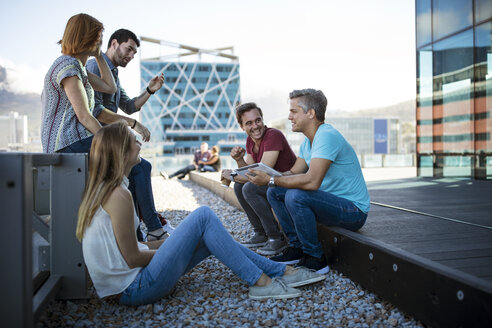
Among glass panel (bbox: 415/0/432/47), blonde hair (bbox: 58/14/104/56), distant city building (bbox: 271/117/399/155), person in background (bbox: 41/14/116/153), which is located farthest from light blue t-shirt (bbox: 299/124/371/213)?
distant city building (bbox: 271/117/399/155)

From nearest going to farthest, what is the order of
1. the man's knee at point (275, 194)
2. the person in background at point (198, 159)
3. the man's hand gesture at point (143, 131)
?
the man's knee at point (275, 194)
the man's hand gesture at point (143, 131)
the person in background at point (198, 159)

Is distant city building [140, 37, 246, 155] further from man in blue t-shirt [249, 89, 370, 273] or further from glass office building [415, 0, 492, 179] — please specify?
man in blue t-shirt [249, 89, 370, 273]

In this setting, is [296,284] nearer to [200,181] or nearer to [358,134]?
[200,181]

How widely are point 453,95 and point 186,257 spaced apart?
943 centimetres

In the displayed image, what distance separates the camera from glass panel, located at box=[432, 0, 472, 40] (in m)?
9.13

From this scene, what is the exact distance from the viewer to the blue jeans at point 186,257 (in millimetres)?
2291

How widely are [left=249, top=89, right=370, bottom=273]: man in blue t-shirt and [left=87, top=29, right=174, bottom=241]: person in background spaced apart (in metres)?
0.92

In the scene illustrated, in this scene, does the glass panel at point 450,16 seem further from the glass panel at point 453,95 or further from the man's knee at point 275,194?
the man's knee at point 275,194

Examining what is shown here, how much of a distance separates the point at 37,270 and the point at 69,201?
0.50 metres

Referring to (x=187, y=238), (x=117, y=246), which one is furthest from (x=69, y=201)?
(x=187, y=238)

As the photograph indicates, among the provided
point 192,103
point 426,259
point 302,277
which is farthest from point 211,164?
point 192,103

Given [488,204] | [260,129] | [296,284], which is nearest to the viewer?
[296,284]

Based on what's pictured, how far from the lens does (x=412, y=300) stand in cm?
213

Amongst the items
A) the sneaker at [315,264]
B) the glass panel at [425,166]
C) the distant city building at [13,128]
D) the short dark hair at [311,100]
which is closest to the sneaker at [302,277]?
the sneaker at [315,264]
